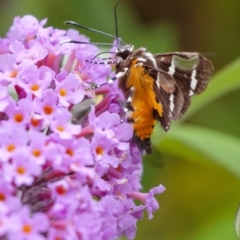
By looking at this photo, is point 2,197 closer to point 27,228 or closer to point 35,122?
point 27,228

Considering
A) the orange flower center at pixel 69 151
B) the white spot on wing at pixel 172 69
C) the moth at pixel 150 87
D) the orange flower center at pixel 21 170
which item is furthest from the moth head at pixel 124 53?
the orange flower center at pixel 21 170

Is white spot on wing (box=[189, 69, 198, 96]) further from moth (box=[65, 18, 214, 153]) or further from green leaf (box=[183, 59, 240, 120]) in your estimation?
green leaf (box=[183, 59, 240, 120])

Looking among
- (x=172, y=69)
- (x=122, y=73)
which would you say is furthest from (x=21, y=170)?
(x=172, y=69)

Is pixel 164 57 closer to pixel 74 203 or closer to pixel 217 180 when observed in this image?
pixel 74 203

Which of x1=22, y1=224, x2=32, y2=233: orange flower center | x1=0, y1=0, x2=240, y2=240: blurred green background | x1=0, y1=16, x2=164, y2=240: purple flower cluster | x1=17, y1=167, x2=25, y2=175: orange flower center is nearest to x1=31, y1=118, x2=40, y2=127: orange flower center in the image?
x1=0, y1=16, x2=164, y2=240: purple flower cluster

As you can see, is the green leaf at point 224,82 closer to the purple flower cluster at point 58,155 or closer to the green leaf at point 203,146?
the green leaf at point 203,146

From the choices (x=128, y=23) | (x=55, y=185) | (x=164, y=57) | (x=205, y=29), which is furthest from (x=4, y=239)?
(x=205, y=29)
